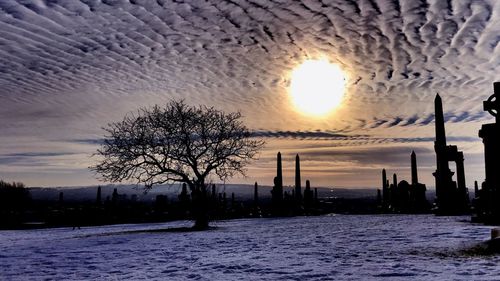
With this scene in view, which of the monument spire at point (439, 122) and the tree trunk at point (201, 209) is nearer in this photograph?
the tree trunk at point (201, 209)

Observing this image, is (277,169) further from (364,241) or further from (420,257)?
(420,257)

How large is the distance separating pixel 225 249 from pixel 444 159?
1979cm

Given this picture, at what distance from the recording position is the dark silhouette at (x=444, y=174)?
87.3 feet

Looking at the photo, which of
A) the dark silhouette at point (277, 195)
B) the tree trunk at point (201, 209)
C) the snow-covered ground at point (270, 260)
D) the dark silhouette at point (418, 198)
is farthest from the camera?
the dark silhouette at point (277, 195)

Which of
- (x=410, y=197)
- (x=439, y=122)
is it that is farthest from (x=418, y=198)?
(x=439, y=122)

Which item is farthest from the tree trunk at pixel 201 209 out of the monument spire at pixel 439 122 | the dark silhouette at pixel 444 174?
the monument spire at pixel 439 122

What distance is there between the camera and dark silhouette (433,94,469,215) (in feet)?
87.3

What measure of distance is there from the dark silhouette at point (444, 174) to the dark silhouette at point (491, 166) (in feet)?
33.5

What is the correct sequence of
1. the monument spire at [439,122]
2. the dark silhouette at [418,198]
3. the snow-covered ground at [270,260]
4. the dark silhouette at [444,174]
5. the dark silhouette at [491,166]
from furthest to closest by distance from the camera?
the dark silhouette at [418,198]
the monument spire at [439,122]
the dark silhouette at [444,174]
the dark silhouette at [491,166]
the snow-covered ground at [270,260]

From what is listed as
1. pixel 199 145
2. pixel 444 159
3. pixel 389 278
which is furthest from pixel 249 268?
pixel 444 159

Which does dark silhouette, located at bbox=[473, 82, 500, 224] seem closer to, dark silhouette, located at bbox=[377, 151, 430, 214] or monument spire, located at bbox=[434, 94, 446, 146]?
monument spire, located at bbox=[434, 94, 446, 146]

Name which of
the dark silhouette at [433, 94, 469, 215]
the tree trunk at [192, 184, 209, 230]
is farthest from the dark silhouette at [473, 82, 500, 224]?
the tree trunk at [192, 184, 209, 230]

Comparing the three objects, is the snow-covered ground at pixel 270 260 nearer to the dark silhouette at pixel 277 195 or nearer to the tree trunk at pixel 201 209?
the tree trunk at pixel 201 209

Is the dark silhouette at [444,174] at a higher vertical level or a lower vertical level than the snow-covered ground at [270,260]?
higher
